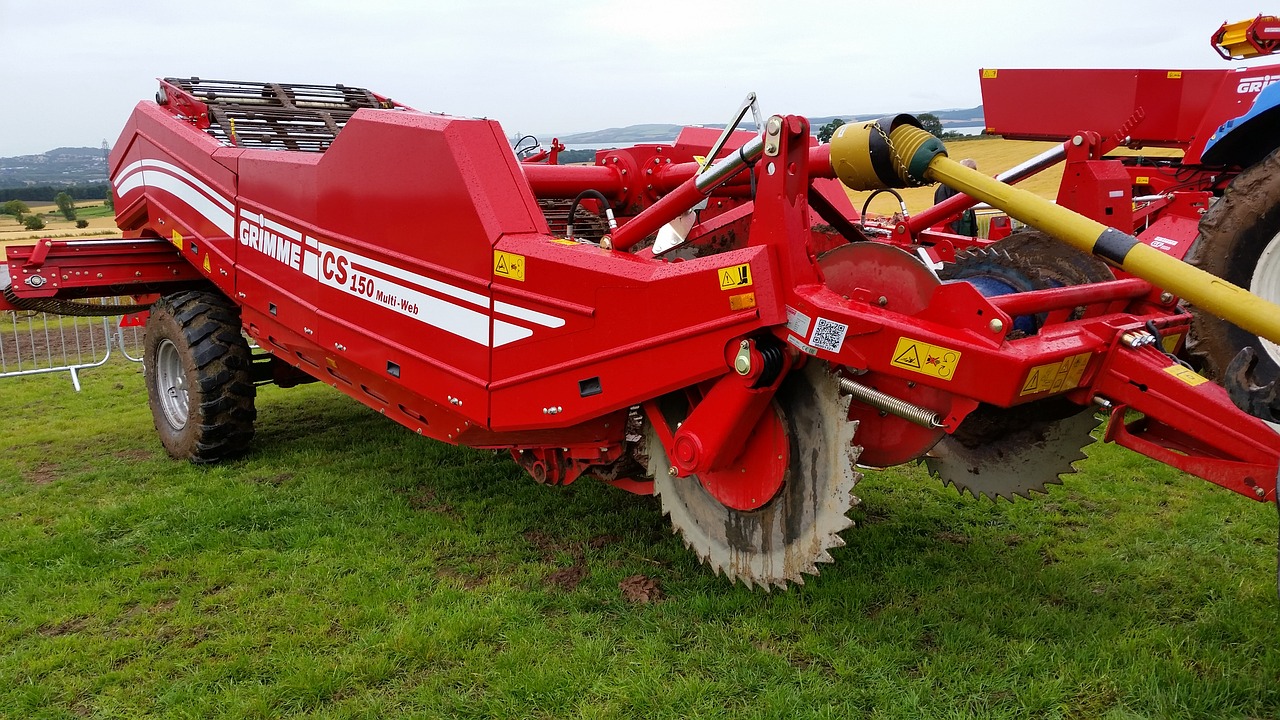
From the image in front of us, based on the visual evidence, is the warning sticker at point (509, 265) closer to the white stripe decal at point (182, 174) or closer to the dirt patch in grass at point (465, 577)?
the dirt patch in grass at point (465, 577)

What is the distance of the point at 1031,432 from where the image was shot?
375cm

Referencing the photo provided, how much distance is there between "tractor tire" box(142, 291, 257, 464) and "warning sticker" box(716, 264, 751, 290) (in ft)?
12.8

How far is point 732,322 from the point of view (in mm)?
3174

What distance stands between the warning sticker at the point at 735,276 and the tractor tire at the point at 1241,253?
2388mm

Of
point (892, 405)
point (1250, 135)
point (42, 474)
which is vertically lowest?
point (42, 474)

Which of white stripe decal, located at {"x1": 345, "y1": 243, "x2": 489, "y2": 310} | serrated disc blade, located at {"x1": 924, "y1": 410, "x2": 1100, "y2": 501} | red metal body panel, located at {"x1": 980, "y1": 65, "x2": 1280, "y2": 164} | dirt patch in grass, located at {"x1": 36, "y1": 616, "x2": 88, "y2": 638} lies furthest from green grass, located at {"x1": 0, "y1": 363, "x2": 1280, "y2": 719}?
red metal body panel, located at {"x1": 980, "y1": 65, "x2": 1280, "y2": 164}

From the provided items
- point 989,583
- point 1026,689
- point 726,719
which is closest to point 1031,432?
point 989,583

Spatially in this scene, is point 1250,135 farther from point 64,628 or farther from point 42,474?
point 42,474

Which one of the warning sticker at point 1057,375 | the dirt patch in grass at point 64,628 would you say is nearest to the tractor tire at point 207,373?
the dirt patch in grass at point 64,628

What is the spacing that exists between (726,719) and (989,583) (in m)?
1.46

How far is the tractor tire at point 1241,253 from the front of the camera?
13.5 feet

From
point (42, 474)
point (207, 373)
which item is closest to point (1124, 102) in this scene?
point (207, 373)

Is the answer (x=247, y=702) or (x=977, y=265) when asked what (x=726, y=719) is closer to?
(x=247, y=702)

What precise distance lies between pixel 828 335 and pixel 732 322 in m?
0.34
